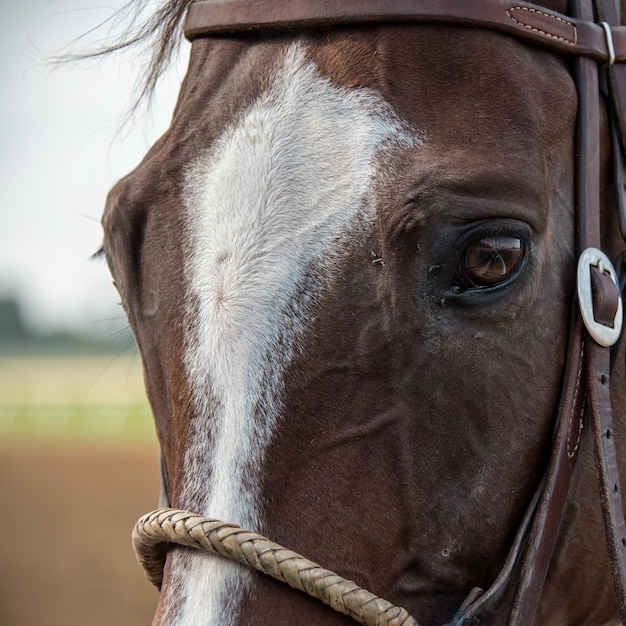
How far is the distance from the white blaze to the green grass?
37.6 ft

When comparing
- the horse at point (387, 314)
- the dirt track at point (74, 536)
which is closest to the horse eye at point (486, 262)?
the horse at point (387, 314)

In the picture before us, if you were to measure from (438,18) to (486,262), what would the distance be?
1.71 feet

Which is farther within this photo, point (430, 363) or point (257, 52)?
point (257, 52)

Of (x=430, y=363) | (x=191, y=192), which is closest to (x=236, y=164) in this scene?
(x=191, y=192)

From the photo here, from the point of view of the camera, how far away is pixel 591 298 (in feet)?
5.42

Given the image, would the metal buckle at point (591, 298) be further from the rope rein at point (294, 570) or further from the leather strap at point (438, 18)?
the rope rein at point (294, 570)

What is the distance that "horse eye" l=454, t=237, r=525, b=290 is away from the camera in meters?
1.54

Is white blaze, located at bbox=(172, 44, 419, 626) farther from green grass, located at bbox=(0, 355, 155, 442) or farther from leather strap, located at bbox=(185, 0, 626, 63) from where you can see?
green grass, located at bbox=(0, 355, 155, 442)

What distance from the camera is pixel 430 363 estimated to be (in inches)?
60.1

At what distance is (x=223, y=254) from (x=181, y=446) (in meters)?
0.37

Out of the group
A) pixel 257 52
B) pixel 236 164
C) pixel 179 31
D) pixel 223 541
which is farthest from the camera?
pixel 179 31

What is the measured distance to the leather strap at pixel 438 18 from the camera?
5.51 ft

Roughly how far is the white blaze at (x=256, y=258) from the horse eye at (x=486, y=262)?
20 centimetres

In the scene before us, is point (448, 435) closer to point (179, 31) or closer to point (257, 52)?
point (257, 52)
